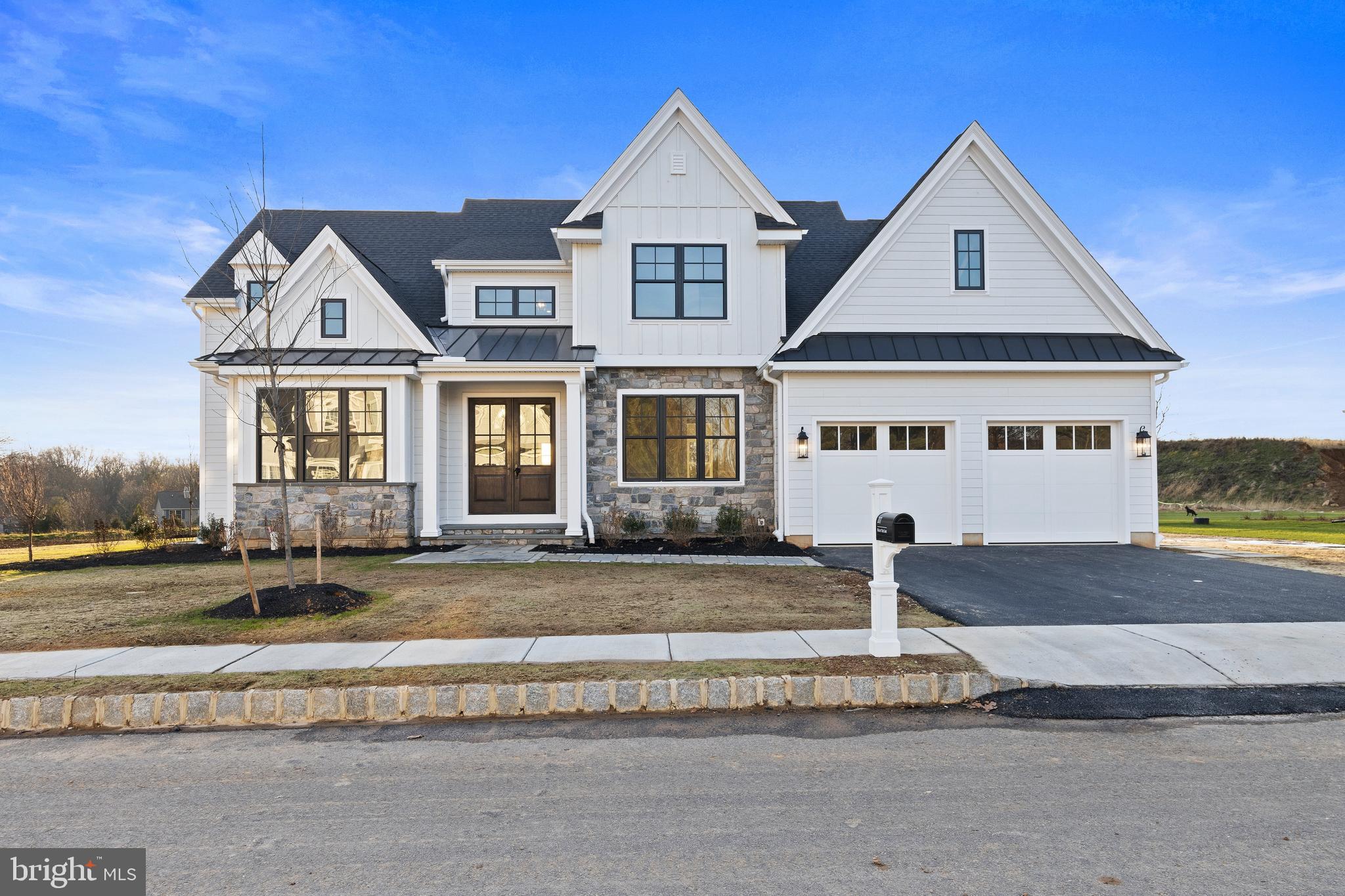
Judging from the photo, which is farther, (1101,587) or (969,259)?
(969,259)

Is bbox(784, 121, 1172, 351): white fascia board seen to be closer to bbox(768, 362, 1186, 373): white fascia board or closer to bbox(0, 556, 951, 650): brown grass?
bbox(768, 362, 1186, 373): white fascia board

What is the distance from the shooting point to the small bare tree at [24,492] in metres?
13.7

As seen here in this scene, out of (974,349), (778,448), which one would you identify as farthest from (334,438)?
(974,349)

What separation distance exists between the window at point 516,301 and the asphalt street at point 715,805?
11894 millimetres

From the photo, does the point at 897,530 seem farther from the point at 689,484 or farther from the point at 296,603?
the point at 689,484

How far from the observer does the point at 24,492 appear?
14.3m

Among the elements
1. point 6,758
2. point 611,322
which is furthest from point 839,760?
point 611,322

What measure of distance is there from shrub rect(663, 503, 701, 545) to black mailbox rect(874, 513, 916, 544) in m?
7.75

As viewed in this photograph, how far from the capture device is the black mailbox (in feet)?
17.4

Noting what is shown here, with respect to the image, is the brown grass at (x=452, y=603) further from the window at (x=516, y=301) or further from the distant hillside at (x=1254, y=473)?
the distant hillside at (x=1254, y=473)

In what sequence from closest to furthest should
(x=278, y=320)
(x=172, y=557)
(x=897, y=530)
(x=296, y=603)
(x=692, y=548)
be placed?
(x=897, y=530), (x=296, y=603), (x=278, y=320), (x=172, y=557), (x=692, y=548)

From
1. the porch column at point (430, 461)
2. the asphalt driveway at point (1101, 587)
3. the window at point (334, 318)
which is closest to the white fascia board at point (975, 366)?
the asphalt driveway at point (1101, 587)

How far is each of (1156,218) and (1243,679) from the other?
2014 centimetres

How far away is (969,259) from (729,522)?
7.46m
